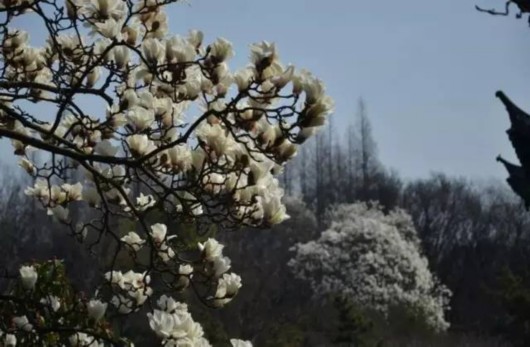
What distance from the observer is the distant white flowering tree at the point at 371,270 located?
81.7 ft

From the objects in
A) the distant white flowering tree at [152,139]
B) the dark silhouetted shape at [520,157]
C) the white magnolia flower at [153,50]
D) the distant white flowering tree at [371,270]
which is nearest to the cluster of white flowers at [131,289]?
the distant white flowering tree at [152,139]

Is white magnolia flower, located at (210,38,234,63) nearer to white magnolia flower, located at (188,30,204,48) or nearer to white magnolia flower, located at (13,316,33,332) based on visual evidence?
white magnolia flower, located at (188,30,204,48)

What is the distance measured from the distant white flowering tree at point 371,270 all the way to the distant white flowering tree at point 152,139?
68.4 ft

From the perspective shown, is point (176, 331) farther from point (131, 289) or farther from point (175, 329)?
point (131, 289)

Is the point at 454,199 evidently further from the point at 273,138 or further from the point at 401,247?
the point at 273,138

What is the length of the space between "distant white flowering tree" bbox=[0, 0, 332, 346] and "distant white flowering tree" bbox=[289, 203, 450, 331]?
2085 cm

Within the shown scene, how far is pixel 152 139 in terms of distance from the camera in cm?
360

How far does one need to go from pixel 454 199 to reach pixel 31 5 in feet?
147

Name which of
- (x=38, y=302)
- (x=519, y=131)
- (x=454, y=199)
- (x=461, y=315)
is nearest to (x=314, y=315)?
(x=461, y=315)

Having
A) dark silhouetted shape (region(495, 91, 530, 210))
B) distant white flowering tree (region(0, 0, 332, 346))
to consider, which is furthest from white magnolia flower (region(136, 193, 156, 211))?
dark silhouetted shape (region(495, 91, 530, 210))

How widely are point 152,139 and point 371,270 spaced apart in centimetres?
2311

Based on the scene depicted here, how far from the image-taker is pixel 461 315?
118ft

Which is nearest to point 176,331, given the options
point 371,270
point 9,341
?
point 9,341

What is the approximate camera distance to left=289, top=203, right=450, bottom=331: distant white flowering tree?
81.7ft
